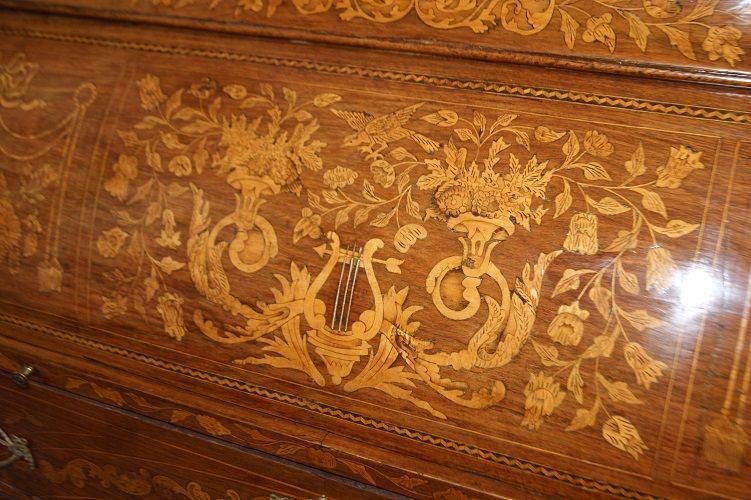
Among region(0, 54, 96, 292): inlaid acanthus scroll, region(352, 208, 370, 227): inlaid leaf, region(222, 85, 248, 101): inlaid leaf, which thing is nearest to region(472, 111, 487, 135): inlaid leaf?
region(352, 208, 370, 227): inlaid leaf

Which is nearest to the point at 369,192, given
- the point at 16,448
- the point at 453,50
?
the point at 453,50

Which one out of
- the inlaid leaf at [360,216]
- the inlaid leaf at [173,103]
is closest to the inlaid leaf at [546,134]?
the inlaid leaf at [360,216]

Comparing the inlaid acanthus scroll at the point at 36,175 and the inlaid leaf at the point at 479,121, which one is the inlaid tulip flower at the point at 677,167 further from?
the inlaid acanthus scroll at the point at 36,175

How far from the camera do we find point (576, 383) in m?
0.93

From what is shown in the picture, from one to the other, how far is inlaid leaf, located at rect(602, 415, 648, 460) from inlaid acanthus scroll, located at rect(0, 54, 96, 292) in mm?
1053

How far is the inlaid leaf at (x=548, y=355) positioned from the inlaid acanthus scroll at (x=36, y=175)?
936 mm

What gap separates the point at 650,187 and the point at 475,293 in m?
0.32

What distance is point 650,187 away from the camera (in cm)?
94

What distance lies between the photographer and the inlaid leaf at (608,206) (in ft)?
3.10

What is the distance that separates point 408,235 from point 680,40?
52 centimetres

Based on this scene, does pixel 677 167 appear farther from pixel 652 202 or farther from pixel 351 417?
pixel 351 417

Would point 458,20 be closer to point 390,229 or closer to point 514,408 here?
point 390,229

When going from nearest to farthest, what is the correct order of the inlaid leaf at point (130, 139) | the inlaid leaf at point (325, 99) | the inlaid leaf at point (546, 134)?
the inlaid leaf at point (546, 134), the inlaid leaf at point (325, 99), the inlaid leaf at point (130, 139)

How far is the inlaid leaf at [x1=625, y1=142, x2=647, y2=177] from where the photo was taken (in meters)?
0.95
